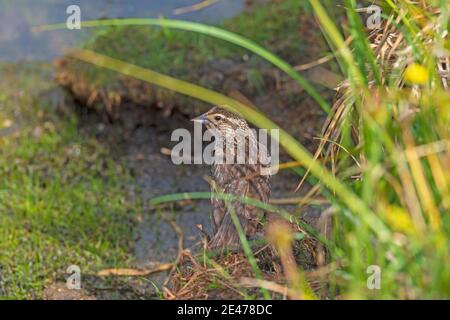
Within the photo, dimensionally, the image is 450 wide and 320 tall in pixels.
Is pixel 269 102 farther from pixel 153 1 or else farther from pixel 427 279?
pixel 427 279

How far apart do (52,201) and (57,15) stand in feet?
9.34

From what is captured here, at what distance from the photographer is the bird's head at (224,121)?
5.29 metres

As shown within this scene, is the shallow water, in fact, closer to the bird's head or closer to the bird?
the bird's head

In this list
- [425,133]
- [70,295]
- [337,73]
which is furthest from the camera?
[337,73]

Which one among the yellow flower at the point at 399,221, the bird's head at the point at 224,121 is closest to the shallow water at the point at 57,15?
the bird's head at the point at 224,121

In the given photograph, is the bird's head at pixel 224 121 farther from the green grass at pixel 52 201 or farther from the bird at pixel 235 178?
the green grass at pixel 52 201

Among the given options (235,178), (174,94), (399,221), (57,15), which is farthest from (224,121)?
(57,15)

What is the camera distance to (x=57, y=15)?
30.2 ft

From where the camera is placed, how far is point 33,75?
858 cm

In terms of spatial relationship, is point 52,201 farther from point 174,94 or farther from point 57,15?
point 57,15

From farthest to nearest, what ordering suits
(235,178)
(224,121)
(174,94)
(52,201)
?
(174,94) → (52,201) → (224,121) → (235,178)

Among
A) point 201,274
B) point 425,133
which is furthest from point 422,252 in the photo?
point 201,274

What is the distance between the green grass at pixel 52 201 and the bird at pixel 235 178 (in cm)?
154

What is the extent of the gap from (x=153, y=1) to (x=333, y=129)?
4.90 metres
